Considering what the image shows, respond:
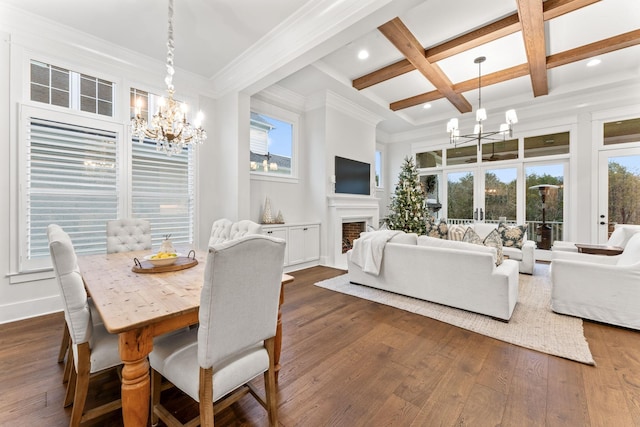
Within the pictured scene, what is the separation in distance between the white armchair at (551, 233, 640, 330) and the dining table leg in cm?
368

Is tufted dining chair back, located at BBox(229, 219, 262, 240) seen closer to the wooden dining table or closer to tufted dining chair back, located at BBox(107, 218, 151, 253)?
the wooden dining table

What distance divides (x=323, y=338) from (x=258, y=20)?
3.37 meters

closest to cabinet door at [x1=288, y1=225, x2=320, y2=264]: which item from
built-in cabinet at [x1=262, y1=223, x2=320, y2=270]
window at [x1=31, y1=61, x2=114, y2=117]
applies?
built-in cabinet at [x1=262, y1=223, x2=320, y2=270]

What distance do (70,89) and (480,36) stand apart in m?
4.93

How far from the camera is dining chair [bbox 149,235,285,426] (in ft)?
3.75

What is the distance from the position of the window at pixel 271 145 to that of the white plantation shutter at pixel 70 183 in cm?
198

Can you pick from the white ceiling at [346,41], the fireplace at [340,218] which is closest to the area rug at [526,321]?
the fireplace at [340,218]

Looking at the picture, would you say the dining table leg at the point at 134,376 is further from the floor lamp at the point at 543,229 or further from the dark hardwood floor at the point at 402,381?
the floor lamp at the point at 543,229

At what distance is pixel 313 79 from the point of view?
4543mm

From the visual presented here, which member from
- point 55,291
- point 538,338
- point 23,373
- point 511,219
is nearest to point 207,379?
point 23,373

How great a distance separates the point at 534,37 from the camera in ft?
10.5

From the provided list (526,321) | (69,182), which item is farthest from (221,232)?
(526,321)

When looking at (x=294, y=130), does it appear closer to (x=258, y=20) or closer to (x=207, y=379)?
(x=258, y=20)

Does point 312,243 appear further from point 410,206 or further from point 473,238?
point 473,238
